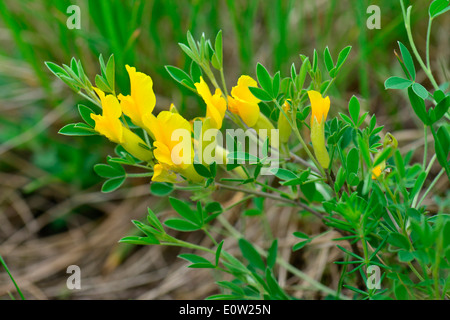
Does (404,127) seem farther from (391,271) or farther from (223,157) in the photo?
(223,157)

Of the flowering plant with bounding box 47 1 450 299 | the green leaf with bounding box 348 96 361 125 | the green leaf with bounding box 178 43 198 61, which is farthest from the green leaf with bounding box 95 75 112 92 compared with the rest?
the green leaf with bounding box 348 96 361 125

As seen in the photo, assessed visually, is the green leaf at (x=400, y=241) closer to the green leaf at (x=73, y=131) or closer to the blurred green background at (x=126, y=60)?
the green leaf at (x=73, y=131)

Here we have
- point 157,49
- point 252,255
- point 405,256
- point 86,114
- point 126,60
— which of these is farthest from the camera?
point 157,49

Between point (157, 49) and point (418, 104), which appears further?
point (157, 49)

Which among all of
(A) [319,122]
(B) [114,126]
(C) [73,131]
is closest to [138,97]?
(B) [114,126]

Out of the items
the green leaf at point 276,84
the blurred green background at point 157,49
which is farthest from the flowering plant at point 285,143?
the blurred green background at point 157,49

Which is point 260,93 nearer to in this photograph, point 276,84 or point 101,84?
point 276,84
